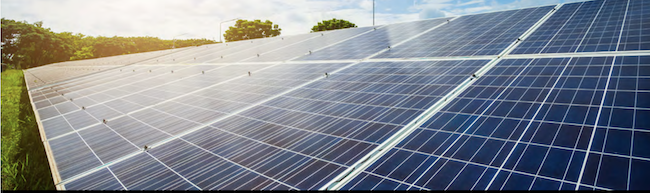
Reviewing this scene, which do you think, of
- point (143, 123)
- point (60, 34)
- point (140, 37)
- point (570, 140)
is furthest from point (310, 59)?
point (140, 37)

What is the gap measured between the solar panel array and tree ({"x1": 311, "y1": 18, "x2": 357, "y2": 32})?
5918cm

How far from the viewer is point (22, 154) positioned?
1095 centimetres

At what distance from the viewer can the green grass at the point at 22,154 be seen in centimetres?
861

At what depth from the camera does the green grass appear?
8609 mm

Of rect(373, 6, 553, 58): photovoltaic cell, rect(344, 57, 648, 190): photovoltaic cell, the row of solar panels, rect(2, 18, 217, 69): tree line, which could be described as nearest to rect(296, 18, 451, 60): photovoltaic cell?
the row of solar panels

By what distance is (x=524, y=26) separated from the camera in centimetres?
1186

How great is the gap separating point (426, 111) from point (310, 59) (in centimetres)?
769

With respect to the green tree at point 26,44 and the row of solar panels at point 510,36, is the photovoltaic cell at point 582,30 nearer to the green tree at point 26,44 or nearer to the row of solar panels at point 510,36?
the row of solar panels at point 510,36

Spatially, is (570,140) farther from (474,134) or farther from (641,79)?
(641,79)

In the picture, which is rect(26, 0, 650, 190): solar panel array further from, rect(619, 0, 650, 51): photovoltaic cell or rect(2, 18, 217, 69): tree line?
rect(2, 18, 217, 69): tree line

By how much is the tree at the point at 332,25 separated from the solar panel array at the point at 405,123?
59.2 meters

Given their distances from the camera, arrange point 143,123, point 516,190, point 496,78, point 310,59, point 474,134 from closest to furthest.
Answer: point 516,190 < point 474,134 < point 496,78 < point 143,123 < point 310,59

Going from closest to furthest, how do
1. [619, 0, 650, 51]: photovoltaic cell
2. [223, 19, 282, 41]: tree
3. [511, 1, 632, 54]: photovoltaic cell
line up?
1. [619, 0, 650, 51]: photovoltaic cell
2. [511, 1, 632, 54]: photovoltaic cell
3. [223, 19, 282, 41]: tree

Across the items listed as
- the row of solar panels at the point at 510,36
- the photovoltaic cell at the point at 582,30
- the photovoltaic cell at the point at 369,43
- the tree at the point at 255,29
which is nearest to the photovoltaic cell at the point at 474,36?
the row of solar panels at the point at 510,36
